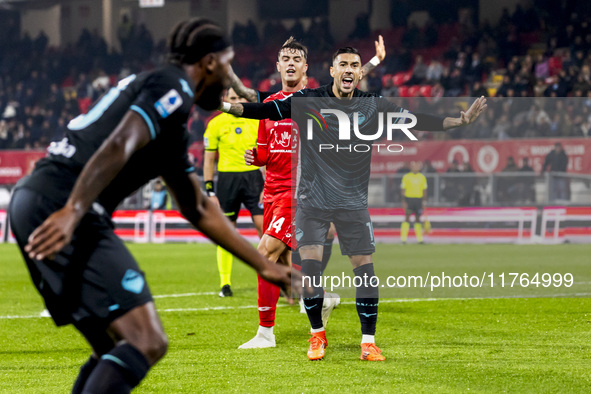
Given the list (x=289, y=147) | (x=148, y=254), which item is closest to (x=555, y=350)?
(x=289, y=147)

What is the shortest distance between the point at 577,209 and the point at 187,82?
7997 millimetres

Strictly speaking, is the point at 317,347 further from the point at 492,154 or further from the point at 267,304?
the point at 492,154

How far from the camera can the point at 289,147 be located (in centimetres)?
650

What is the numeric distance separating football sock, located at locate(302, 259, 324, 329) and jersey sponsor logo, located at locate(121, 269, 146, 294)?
292 centimetres

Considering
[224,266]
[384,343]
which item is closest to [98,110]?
[384,343]

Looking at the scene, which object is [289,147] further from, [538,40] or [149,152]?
[538,40]

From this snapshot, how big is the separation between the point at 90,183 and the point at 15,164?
77.3 feet

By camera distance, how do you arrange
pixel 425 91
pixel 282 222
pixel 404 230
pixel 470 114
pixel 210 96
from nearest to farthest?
pixel 210 96 < pixel 470 114 < pixel 282 222 < pixel 404 230 < pixel 425 91

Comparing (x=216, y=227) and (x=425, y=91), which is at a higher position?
(x=425, y=91)

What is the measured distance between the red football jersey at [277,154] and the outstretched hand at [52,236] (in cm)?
398

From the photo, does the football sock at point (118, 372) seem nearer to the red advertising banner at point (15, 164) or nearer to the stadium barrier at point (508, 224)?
the stadium barrier at point (508, 224)

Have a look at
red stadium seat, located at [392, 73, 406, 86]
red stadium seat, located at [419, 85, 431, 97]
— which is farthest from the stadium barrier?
red stadium seat, located at [392, 73, 406, 86]

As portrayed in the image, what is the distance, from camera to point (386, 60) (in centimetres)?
2544

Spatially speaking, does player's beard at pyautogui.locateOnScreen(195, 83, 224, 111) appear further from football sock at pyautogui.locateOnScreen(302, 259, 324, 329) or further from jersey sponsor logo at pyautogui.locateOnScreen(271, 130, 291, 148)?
jersey sponsor logo at pyautogui.locateOnScreen(271, 130, 291, 148)
